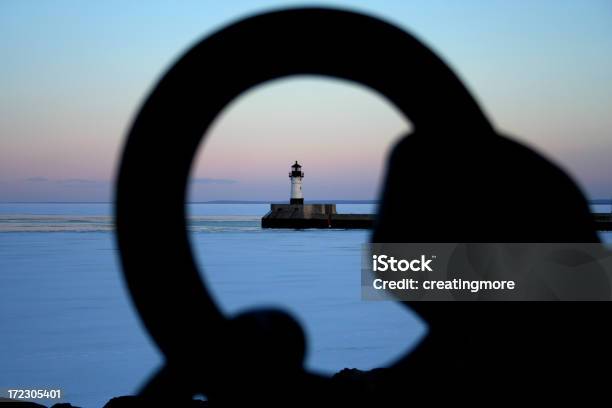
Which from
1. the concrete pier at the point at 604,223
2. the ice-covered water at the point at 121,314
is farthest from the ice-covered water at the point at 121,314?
the concrete pier at the point at 604,223

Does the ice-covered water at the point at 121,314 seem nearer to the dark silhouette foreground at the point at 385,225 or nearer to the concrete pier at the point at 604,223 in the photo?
the dark silhouette foreground at the point at 385,225

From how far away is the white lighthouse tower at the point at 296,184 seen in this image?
5061cm

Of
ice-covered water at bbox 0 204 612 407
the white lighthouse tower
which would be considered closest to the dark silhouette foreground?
ice-covered water at bbox 0 204 612 407

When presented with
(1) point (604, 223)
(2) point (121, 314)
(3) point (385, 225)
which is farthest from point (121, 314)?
(1) point (604, 223)

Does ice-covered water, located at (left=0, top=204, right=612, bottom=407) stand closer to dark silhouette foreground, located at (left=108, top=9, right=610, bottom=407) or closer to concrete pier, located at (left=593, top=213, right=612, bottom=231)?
dark silhouette foreground, located at (left=108, top=9, right=610, bottom=407)

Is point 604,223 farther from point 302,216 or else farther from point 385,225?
point 385,225

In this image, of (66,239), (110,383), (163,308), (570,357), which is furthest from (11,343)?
(66,239)

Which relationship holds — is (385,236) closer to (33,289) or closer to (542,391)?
(542,391)

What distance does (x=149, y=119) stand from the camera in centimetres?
382

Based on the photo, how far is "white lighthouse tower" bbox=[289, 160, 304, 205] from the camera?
166ft

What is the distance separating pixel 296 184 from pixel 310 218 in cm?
332

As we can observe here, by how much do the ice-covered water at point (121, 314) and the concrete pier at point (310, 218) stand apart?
16.1m

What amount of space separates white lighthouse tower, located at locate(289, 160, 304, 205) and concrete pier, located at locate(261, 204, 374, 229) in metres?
0.43

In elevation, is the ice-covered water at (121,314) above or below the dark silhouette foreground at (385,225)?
below
